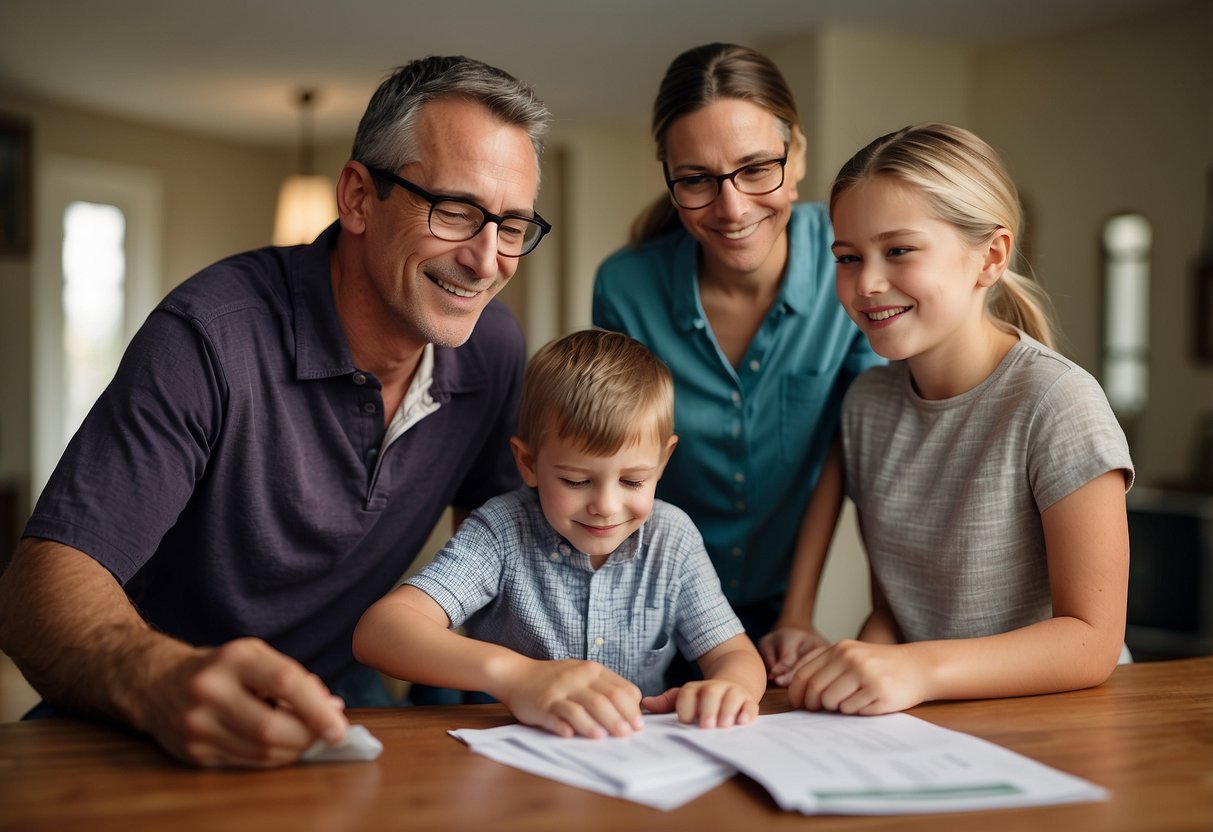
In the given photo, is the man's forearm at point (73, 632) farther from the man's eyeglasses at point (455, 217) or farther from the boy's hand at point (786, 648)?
the boy's hand at point (786, 648)

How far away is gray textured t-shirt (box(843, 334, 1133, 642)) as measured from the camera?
1.38m

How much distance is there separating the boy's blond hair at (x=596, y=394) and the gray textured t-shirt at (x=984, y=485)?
35cm

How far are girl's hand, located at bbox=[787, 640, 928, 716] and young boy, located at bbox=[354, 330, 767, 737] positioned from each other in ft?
0.37

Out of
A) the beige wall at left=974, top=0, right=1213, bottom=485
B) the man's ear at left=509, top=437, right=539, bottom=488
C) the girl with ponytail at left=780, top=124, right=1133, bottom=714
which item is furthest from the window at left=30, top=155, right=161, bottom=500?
the girl with ponytail at left=780, top=124, right=1133, bottom=714

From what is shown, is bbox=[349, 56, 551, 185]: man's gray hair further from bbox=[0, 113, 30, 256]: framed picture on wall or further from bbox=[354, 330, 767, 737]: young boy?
bbox=[0, 113, 30, 256]: framed picture on wall

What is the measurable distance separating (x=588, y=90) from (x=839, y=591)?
10.9 ft

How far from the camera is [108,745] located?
1.10 metres

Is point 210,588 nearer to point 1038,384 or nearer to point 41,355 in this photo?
point 1038,384

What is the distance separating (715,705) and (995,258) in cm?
77

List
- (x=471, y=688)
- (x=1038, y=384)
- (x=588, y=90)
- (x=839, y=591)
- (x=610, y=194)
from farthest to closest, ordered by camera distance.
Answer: (x=610, y=194) < (x=588, y=90) < (x=839, y=591) < (x=1038, y=384) < (x=471, y=688)

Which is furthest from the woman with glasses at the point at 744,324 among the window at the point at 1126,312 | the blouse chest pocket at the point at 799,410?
the window at the point at 1126,312

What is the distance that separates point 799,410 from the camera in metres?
1.90

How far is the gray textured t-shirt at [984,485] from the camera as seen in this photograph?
4.52ft

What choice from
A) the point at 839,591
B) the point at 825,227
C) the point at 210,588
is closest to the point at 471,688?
the point at 210,588
